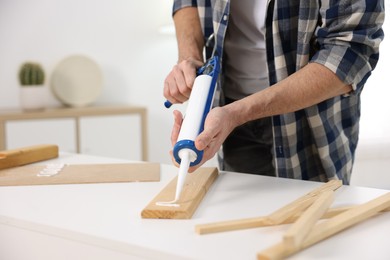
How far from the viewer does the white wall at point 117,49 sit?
314 cm

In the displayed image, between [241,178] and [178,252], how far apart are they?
44cm

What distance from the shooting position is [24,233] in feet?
2.91

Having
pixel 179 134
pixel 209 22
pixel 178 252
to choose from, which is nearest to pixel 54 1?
pixel 209 22

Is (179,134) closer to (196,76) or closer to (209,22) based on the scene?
(196,76)

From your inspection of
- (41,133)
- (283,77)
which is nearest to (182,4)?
(283,77)

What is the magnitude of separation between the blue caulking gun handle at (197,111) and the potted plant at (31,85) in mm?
2267

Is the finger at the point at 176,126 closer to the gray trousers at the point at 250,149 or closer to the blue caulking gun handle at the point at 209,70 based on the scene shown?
the blue caulking gun handle at the point at 209,70

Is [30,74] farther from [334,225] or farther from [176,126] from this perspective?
[334,225]

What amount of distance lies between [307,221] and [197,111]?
343 mm

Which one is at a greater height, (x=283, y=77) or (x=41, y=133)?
(x=283, y=77)

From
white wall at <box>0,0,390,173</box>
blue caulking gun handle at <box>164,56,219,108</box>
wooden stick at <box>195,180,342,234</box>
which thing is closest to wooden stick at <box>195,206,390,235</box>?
wooden stick at <box>195,180,342,234</box>

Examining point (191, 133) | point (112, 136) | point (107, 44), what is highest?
point (107, 44)

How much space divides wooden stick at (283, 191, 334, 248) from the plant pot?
2613 millimetres

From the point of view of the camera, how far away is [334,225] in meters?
0.76
